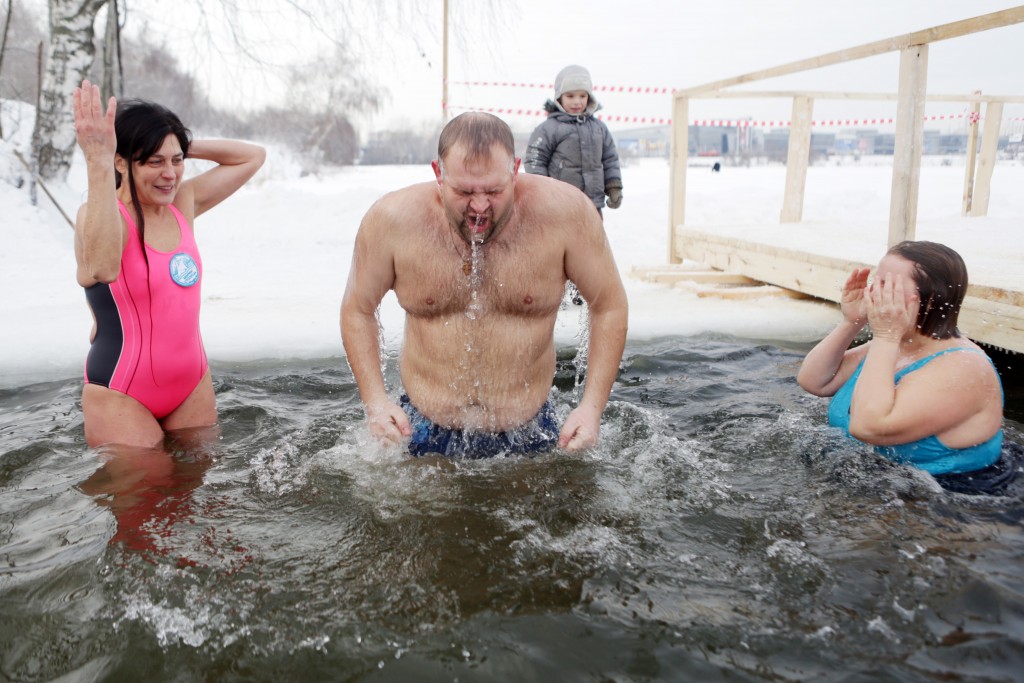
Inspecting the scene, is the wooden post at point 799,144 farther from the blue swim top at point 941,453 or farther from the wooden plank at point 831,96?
the blue swim top at point 941,453

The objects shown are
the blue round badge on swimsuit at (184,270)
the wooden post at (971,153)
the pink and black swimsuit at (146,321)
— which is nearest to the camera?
the pink and black swimsuit at (146,321)

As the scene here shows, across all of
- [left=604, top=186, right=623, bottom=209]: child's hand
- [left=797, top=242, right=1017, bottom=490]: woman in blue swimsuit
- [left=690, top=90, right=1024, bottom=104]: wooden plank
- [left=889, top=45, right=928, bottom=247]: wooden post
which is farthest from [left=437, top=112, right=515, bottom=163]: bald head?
[left=690, top=90, right=1024, bottom=104]: wooden plank

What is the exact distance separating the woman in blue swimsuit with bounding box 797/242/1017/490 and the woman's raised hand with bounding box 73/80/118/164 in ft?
8.48

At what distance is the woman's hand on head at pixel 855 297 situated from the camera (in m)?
3.02

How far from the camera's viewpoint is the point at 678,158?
8359 millimetres

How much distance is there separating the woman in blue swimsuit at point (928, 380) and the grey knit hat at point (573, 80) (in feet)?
11.7

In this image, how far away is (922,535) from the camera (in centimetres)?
248

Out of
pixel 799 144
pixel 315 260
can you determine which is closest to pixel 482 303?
pixel 799 144

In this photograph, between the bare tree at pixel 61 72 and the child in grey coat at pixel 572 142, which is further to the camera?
the bare tree at pixel 61 72

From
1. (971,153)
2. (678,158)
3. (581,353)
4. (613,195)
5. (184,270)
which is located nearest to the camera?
(184,270)

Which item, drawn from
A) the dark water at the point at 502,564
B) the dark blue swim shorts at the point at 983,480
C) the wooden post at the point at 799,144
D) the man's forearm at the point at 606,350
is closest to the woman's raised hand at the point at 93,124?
the dark water at the point at 502,564

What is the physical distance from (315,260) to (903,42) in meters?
6.70

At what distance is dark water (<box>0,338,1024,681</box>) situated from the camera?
6.28 ft

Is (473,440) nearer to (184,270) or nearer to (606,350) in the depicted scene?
(606,350)
